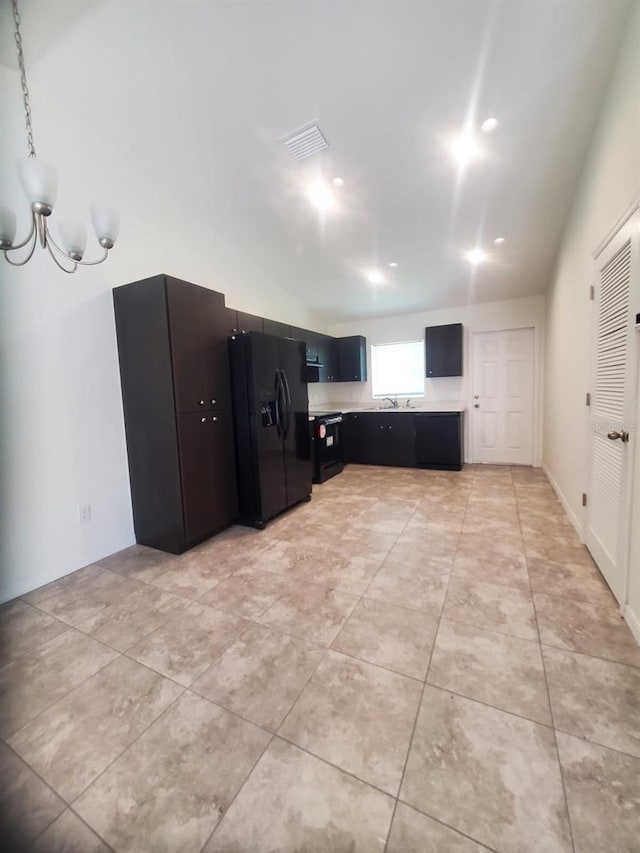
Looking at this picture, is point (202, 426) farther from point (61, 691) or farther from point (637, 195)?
point (637, 195)

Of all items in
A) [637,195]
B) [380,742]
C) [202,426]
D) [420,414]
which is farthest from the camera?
[420,414]

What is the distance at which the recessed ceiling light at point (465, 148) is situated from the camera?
2.16 m

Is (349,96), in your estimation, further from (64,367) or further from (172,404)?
(64,367)

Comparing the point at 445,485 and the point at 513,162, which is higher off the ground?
the point at 513,162

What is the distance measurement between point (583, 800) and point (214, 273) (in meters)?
4.30

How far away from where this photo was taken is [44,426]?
89.5 inches

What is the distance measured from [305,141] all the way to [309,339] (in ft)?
9.40

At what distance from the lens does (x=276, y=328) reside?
4098 millimetres

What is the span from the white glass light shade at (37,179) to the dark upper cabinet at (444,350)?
16.1ft

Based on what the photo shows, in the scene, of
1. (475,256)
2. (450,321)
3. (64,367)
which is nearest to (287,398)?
(64,367)

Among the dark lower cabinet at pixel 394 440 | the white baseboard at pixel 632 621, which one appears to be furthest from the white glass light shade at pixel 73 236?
the dark lower cabinet at pixel 394 440

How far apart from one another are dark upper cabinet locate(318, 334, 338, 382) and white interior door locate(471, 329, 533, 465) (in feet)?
7.40

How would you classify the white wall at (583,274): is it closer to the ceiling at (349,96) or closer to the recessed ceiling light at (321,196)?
the ceiling at (349,96)

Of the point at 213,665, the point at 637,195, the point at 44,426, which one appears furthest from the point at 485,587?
the point at 44,426
